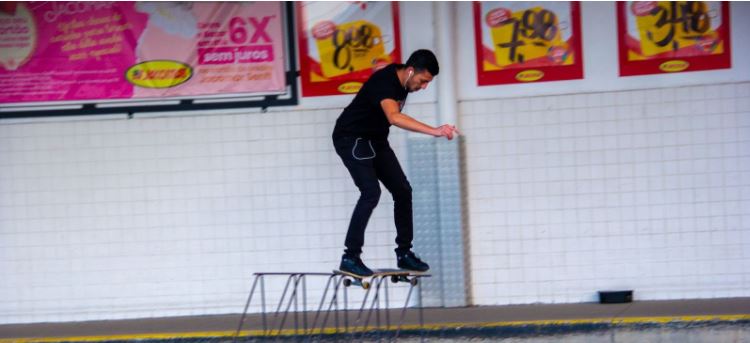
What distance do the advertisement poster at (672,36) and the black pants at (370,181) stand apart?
2.90 meters

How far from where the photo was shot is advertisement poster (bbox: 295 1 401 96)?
352 inches

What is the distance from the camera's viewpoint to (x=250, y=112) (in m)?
9.09

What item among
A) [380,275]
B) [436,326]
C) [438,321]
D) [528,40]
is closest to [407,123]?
[380,275]

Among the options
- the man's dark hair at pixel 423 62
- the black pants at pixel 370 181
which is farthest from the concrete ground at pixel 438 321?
the man's dark hair at pixel 423 62

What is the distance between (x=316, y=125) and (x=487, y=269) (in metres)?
2.15

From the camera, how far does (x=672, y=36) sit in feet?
28.9

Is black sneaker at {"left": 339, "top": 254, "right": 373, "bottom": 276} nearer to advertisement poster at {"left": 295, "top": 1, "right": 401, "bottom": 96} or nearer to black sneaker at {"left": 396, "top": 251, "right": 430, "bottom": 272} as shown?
black sneaker at {"left": 396, "top": 251, "right": 430, "bottom": 272}

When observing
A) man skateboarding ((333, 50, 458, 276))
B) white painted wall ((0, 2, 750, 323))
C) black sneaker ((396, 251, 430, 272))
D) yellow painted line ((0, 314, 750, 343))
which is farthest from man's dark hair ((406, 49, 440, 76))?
yellow painted line ((0, 314, 750, 343))

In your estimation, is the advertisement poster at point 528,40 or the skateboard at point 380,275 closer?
the skateboard at point 380,275

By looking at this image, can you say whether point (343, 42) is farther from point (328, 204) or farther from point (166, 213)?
point (166, 213)

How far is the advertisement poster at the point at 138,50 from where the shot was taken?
29.5 ft

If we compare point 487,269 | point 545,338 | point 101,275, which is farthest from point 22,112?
point 545,338

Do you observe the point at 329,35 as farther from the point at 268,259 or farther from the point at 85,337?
the point at 85,337

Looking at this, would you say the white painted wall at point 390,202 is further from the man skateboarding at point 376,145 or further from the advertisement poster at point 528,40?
the man skateboarding at point 376,145
